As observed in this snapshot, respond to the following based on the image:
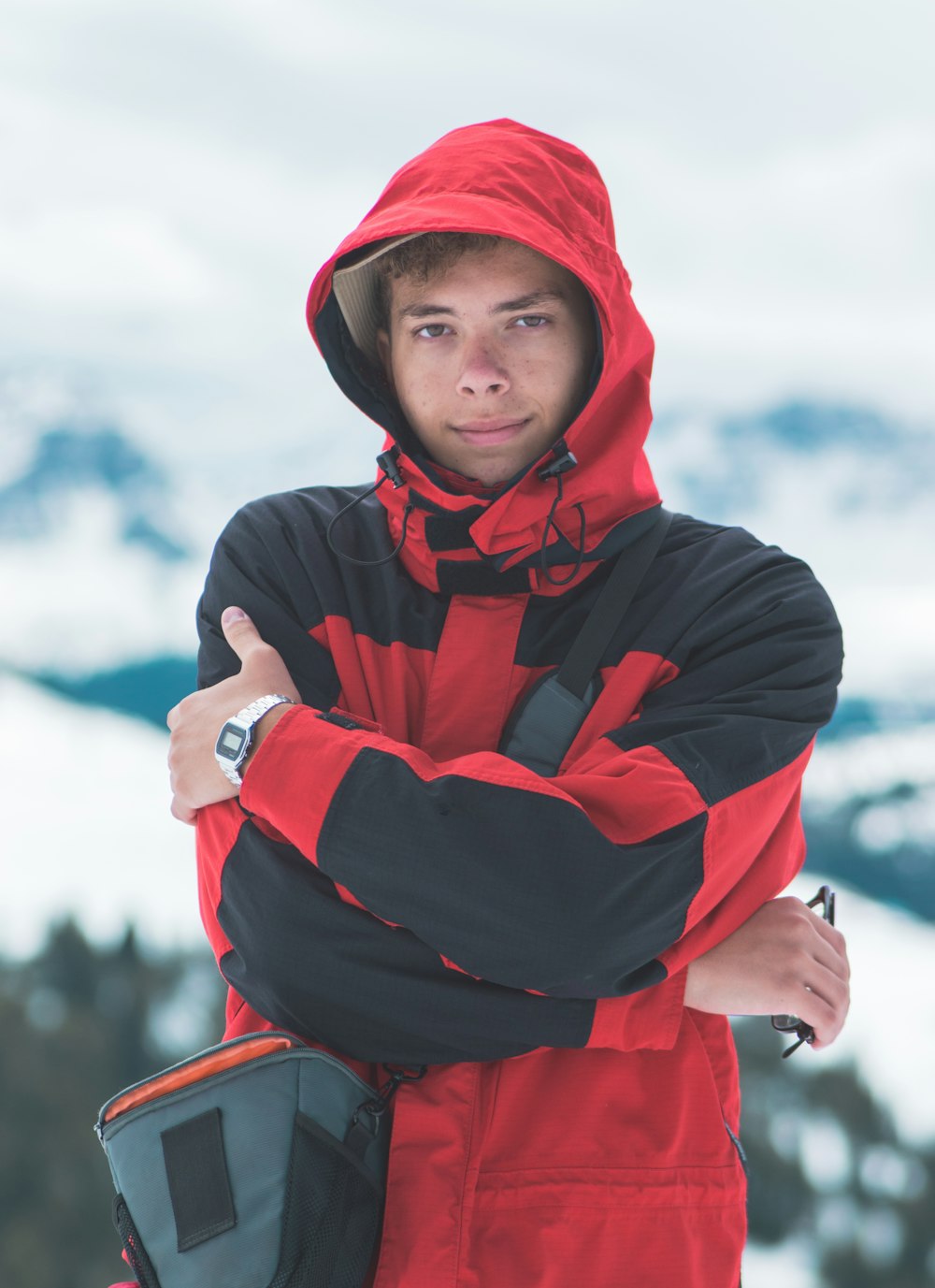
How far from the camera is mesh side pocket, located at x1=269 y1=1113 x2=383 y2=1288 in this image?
1327mm

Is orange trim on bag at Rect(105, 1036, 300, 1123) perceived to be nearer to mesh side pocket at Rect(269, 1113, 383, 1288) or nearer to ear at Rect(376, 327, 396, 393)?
mesh side pocket at Rect(269, 1113, 383, 1288)

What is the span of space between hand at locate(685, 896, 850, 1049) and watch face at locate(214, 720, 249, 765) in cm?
Result: 61

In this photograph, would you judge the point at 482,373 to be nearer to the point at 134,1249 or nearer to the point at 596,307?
the point at 596,307

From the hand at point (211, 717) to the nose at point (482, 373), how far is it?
1.46 feet

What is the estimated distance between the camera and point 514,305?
5.68ft

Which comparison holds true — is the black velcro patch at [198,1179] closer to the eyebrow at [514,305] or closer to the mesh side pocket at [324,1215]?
the mesh side pocket at [324,1215]

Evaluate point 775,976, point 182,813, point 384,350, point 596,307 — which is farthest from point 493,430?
point 775,976

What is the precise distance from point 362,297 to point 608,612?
2.22ft

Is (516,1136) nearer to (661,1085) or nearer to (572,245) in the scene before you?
(661,1085)

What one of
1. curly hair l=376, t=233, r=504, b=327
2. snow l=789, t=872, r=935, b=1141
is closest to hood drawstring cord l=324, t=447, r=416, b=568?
curly hair l=376, t=233, r=504, b=327

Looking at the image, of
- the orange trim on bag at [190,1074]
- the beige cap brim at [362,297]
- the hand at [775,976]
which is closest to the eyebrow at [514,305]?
the beige cap brim at [362,297]

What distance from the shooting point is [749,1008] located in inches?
59.7

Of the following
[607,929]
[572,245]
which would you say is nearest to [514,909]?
[607,929]

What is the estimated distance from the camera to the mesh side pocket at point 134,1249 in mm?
1328
